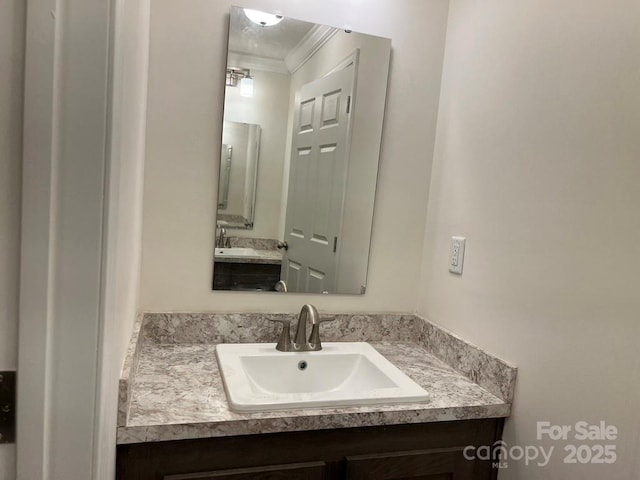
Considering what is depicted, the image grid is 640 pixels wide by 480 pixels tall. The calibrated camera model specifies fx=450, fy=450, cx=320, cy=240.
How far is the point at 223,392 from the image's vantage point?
44.3 inches

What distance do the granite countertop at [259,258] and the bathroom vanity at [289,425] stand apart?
202mm

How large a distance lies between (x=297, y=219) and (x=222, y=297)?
360 mm

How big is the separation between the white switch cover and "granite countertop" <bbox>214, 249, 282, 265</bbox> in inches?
22.3

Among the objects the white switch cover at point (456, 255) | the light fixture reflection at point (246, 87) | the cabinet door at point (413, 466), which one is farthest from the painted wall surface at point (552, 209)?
the light fixture reflection at point (246, 87)

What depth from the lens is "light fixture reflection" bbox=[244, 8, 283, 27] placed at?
54.7 inches

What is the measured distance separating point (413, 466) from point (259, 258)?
762 mm

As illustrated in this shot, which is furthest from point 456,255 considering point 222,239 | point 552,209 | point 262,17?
point 262,17

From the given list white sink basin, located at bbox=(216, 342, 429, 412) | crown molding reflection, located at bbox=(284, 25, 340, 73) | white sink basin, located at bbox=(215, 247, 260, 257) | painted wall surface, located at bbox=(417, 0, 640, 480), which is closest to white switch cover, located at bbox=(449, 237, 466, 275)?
painted wall surface, located at bbox=(417, 0, 640, 480)

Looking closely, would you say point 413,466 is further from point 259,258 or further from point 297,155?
point 297,155

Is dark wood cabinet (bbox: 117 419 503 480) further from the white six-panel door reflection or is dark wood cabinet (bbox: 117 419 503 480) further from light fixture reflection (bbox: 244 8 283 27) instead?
light fixture reflection (bbox: 244 8 283 27)

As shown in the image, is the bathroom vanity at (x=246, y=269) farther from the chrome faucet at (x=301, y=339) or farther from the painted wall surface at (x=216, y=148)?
the chrome faucet at (x=301, y=339)

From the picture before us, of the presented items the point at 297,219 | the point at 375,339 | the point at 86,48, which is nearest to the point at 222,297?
the point at 297,219

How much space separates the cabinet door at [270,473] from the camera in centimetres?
100

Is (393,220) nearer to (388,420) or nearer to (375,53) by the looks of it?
(375,53)
